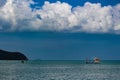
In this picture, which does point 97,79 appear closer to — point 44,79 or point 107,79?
point 107,79

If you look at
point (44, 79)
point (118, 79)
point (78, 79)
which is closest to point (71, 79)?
point (78, 79)

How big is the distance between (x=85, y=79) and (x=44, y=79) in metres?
9.65

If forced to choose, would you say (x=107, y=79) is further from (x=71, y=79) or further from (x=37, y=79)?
(x=37, y=79)

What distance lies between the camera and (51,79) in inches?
3061

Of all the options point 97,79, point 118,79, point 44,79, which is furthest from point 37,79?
point 118,79

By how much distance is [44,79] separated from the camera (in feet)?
252

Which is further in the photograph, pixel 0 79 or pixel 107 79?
pixel 107 79

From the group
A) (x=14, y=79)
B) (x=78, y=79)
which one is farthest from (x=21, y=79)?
(x=78, y=79)

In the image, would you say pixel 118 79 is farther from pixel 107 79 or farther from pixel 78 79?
pixel 78 79

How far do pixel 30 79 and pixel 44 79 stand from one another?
324 centimetres

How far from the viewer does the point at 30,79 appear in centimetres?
7600

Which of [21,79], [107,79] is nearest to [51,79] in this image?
[21,79]

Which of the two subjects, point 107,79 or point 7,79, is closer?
point 7,79

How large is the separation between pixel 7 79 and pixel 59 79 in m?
11.8
